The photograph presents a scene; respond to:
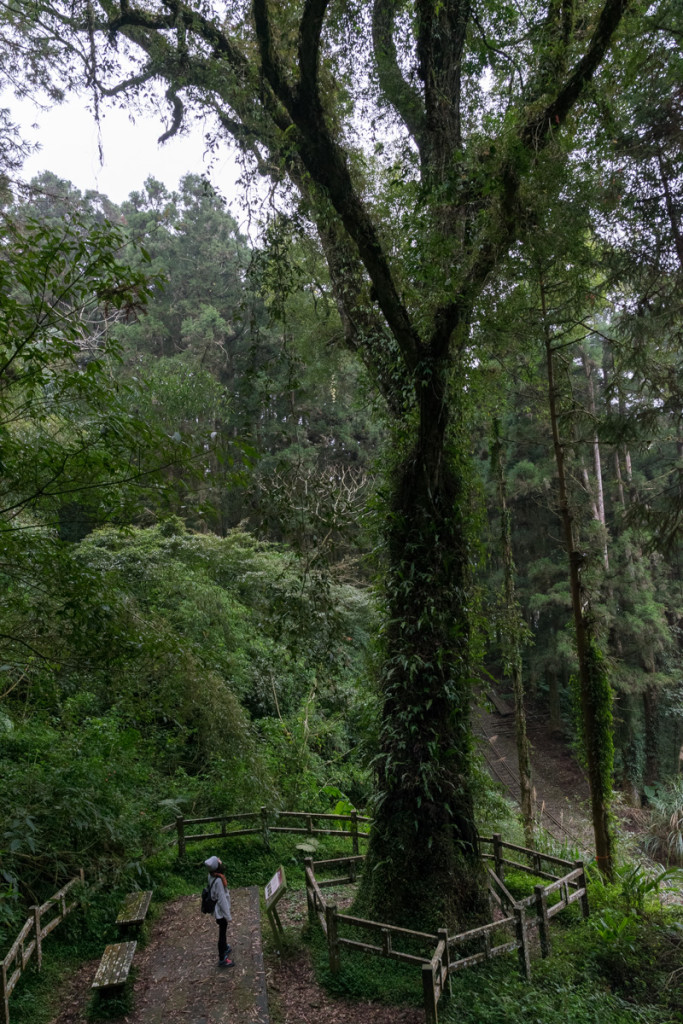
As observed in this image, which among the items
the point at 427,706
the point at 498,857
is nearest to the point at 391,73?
the point at 427,706

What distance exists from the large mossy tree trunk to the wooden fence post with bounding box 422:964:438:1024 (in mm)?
1242

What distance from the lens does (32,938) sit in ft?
20.7

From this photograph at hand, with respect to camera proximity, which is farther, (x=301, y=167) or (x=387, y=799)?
(x=301, y=167)

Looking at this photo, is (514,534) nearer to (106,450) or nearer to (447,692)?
(447,692)

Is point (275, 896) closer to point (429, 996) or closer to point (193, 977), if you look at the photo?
point (193, 977)

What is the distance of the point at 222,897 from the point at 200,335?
20.0m

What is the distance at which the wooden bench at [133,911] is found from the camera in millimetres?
6926

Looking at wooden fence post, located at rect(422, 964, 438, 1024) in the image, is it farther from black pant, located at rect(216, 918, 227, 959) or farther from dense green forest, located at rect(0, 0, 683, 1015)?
black pant, located at rect(216, 918, 227, 959)

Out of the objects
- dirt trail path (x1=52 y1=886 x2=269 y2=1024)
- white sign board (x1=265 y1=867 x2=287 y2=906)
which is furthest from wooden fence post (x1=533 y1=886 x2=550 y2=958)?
dirt trail path (x1=52 y1=886 x2=269 y2=1024)

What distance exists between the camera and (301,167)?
7.96 m

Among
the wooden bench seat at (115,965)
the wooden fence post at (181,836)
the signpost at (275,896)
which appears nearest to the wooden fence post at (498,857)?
the signpost at (275,896)

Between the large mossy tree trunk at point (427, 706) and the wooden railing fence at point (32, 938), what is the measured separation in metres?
3.00

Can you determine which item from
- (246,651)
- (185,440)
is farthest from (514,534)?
(185,440)

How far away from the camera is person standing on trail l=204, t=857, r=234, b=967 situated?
6.31 m
